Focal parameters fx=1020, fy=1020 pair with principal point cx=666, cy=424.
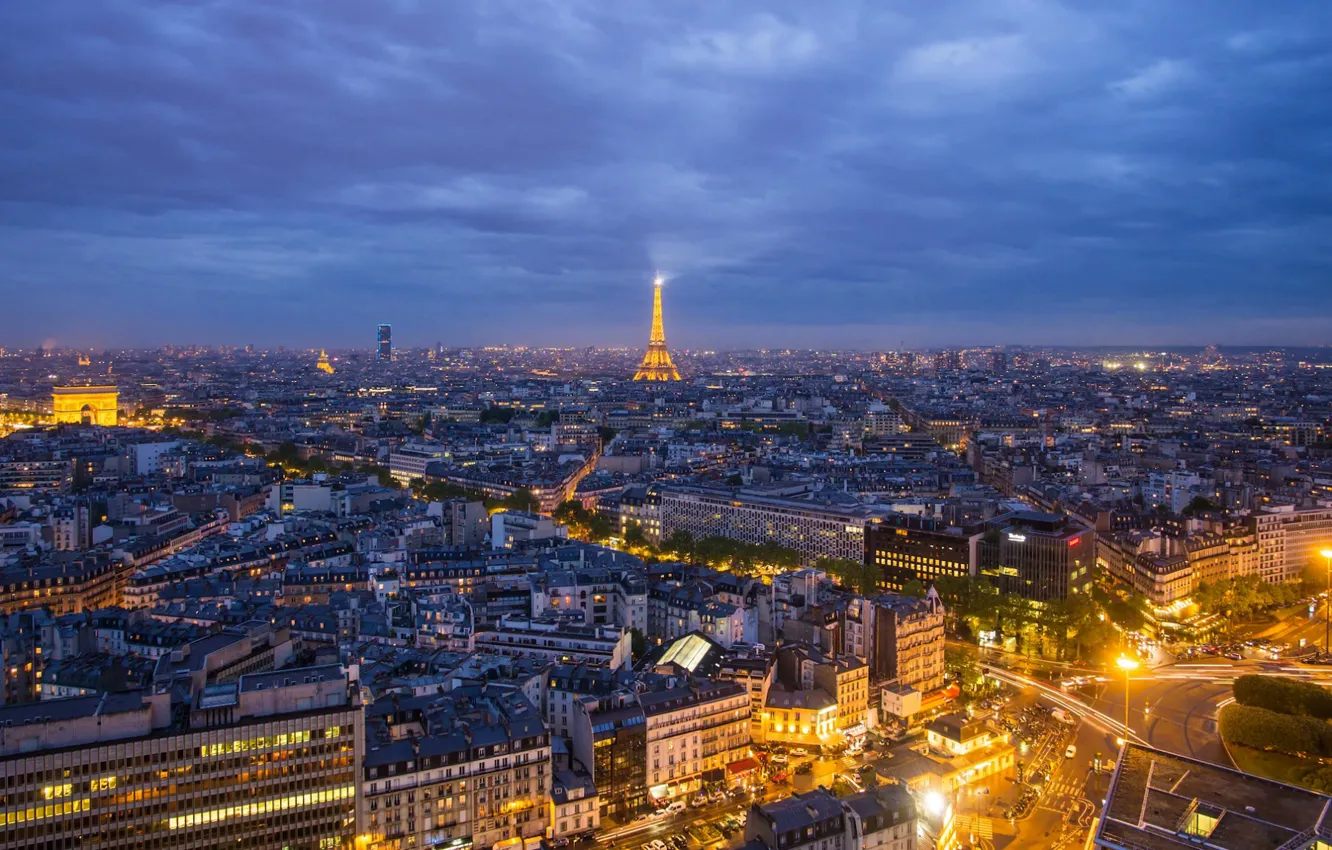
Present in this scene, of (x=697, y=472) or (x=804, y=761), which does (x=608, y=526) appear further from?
(x=804, y=761)

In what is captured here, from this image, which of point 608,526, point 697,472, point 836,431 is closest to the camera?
point 608,526

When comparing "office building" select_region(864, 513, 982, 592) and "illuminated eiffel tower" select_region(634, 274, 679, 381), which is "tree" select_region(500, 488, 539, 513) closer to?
"office building" select_region(864, 513, 982, 592)

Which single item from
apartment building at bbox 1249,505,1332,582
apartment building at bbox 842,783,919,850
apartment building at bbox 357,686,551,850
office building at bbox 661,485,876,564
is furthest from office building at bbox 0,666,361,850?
apartment building at bbox 1249,505,1332,582

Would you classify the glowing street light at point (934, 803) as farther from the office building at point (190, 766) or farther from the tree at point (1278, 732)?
the office building at point (190, 766)

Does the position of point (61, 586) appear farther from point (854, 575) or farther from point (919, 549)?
point (919, 549)

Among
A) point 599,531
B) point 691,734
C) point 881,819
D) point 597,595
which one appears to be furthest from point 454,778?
point 599,531

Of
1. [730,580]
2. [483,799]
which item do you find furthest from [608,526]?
[483,799]

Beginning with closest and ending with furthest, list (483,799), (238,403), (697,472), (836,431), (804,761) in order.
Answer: (483,799)
(804,761)
(697,472)
(836,431)
(238,403)
